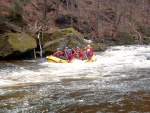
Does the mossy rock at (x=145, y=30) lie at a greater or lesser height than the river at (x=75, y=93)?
greater

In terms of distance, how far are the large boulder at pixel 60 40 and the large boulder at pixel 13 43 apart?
169 cm

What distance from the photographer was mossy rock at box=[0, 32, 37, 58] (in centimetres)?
1637

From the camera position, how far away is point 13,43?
16547 mm

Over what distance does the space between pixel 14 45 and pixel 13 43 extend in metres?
0.21

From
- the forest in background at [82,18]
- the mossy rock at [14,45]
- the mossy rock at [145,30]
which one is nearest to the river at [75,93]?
the mossy rock at [14,45]

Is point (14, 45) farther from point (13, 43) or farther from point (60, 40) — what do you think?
point (60, 40)

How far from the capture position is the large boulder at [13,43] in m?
16.4

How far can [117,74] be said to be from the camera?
11438 mm

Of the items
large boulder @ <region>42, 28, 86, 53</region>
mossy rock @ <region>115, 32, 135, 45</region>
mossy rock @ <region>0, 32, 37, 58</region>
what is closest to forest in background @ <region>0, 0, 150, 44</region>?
mossy rock @ <region>115, 32, 135, 45</region>

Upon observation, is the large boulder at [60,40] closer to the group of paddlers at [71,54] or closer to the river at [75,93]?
the group of paddlers at [71,54]

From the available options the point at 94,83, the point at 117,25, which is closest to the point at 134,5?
the point at 117,25

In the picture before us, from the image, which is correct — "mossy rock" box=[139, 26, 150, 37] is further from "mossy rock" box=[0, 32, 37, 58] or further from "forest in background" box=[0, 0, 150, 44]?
"mossy rock" box=[0, 32, 37, 58]

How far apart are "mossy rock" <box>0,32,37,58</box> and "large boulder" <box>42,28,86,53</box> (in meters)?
1.81

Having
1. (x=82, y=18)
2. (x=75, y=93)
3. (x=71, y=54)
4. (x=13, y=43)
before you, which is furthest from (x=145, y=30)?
(x=75, y=93)
